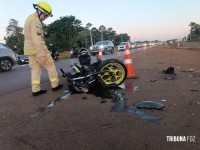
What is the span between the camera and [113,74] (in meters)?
7.04

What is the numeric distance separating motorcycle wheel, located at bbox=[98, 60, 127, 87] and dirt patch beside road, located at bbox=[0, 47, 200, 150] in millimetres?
1004

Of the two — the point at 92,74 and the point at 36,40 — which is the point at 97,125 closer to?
the point at 92,74

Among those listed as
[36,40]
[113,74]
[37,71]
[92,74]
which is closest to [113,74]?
[113,74]

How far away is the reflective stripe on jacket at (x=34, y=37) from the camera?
263 inches

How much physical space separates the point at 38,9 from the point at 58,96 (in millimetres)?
2147

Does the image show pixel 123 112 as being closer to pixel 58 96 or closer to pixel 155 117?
pixel 155 117

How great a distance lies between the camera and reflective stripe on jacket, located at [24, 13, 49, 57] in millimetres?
6684

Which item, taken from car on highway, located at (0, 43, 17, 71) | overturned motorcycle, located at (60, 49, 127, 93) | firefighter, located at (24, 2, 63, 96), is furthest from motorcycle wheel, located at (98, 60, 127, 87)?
car on highway, located at (0, 43, 17, 71)

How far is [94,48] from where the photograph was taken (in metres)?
33.0

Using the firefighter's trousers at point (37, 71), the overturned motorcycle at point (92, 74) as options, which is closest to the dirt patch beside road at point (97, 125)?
the overturned motorcycle at point (92, 74)

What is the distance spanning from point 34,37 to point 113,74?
2105mm

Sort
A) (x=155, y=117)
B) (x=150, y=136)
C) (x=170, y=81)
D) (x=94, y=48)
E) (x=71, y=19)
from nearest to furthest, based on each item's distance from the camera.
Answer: (x=150, y=136) < (x=155, y=117) < (x=170, y=81) < (x=94, y=48) < (x=71, y=19)

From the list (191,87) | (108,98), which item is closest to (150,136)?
(108,98)

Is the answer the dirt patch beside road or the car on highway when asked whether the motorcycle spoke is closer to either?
the dirt patch beside road
